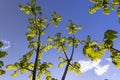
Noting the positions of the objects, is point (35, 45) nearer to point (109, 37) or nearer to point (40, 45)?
point (40, 45)

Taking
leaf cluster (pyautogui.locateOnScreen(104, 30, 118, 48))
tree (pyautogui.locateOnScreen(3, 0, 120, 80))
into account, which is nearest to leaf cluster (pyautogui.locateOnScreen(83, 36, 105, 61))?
leaf cluster (pyautogui.locateOnScreen(104, 30, 118, 48))

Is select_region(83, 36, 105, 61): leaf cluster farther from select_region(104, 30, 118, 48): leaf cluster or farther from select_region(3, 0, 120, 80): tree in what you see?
select_region(3, 0, 120, 80): tree

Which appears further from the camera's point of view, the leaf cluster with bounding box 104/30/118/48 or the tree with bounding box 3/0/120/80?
the tree with bounding box 3/0/120/80

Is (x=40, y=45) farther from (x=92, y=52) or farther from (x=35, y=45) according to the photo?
(x=92, y=52)

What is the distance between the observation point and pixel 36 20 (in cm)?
2397

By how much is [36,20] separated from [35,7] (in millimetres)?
1401

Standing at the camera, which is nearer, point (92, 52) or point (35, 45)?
point (92, 52)

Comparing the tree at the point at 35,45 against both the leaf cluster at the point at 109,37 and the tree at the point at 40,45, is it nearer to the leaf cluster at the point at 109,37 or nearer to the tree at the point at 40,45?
the tree at the point at 40,45

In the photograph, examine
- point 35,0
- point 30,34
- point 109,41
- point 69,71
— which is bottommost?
point 69,71

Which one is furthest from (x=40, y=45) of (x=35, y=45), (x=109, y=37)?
(x=109, y=37)

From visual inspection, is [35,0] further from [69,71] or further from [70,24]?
[69,71]

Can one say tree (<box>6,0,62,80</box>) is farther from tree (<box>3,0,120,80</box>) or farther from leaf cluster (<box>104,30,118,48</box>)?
leaf cluster (<box>104,30,118,48</box>)

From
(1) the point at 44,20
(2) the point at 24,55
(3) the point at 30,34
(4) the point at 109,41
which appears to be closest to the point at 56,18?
(1) the point at 44,20

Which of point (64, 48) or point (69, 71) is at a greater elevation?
point (64, 48)
